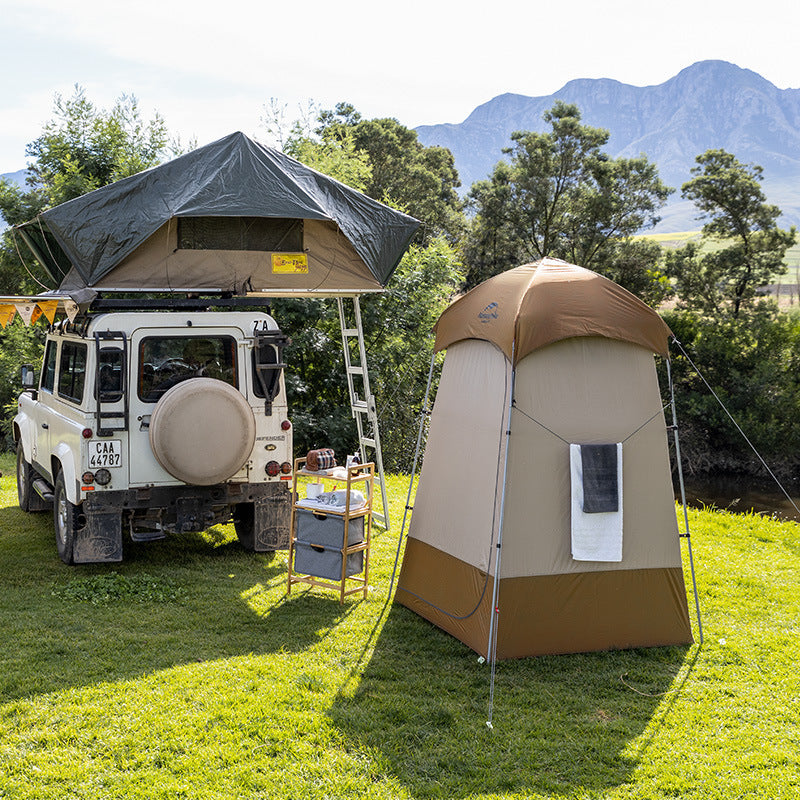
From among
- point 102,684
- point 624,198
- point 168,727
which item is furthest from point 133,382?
point 624,198

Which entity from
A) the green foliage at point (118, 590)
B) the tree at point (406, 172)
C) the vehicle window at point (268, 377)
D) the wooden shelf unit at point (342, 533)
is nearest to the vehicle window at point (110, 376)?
the vehicle window at point (268, 377)

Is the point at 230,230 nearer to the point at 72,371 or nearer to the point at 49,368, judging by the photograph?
the point at 72,371

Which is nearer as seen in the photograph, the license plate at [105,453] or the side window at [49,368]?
the license plate at [105,453]

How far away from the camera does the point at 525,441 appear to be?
5.12 meters

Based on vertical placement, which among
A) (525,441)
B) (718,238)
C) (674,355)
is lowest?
(525,441)

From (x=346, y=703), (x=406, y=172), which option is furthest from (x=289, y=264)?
(x=406, y=172)

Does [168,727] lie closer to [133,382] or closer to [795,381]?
[133,382]

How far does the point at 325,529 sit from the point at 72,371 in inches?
103

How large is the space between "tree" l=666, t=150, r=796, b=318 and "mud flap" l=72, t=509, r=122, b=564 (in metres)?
21.8

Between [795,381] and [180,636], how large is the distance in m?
21.0

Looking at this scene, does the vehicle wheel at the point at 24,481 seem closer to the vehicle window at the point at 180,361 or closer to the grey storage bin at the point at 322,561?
the vehicle window at the point at 180,361

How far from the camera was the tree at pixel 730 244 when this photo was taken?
976 inches

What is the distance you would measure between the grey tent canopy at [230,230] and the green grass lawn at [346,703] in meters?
2.48

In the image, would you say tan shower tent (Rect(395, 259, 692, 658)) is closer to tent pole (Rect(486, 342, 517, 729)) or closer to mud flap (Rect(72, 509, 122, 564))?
tent pole (Rect(486, 342, 517, 729))
